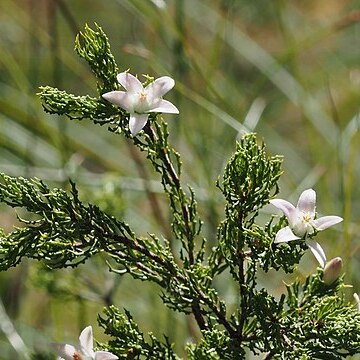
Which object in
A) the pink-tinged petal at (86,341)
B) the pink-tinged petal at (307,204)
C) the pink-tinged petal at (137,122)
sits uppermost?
the pink-tinged petal at (137,122)

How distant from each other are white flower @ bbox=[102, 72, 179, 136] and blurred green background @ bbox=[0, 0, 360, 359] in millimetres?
314

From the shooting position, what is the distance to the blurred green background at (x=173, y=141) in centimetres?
97

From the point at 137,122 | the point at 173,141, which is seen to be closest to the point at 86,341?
the point at 137,122

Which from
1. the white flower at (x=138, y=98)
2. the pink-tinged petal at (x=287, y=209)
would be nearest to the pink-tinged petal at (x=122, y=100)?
the white flower at (x=138, y=98)

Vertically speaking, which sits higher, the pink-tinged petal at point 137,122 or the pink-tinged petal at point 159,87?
the pink-tinged petal at point 159,87

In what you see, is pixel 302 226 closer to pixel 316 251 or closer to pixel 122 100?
pixel 316 251

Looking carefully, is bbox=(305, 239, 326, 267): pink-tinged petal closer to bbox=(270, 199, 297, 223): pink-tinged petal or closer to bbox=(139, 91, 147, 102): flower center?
bbox=(270, 199, 297, 223): pink-tinged petal

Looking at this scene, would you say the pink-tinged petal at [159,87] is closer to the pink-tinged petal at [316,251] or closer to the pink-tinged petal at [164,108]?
the pink-tinged petal at [164,108]

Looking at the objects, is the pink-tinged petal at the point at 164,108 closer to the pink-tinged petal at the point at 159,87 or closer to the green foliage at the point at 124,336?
the pink-tinged petal at the point at 159,87

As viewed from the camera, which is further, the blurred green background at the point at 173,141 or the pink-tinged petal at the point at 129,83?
the blurred green background at the point at 173,141

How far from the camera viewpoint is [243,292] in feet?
1.67

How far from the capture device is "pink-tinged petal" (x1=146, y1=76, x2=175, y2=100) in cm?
51

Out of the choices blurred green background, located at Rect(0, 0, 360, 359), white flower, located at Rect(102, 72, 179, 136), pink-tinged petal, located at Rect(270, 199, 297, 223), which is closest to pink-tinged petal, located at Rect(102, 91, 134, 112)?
white flower, located at Rect(102, 72, 179, 136)

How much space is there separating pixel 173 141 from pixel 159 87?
939mm
